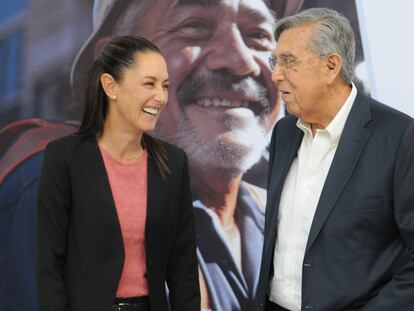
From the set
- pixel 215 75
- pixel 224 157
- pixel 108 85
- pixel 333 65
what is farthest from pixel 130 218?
pixel 215 75

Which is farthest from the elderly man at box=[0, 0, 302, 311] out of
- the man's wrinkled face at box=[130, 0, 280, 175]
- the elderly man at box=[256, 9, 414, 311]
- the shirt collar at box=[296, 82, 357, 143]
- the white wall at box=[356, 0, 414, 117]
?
the shirt collar at box=[296, 82, 357, 143]

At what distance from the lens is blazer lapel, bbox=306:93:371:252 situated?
6.24 ft

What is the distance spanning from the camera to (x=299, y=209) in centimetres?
200

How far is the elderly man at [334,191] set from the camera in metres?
1.87

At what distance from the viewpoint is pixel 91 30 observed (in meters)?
3.14

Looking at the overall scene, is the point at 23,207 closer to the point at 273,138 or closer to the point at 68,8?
the point at 68,8

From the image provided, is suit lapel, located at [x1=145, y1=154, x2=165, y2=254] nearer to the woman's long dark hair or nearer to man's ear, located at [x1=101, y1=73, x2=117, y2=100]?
the woman's long dark hair

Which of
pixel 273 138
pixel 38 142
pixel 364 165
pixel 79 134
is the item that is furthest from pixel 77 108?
pixel 364 165

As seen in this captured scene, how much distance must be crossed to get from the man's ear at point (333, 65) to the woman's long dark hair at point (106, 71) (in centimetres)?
57

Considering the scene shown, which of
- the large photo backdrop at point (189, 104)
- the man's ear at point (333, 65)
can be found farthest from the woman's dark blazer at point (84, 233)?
the large photo backdrop at point (189, 104)

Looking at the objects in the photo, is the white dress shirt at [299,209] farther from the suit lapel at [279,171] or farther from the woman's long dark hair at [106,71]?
the woman's long dark hair at [106,71]

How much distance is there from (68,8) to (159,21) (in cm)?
44

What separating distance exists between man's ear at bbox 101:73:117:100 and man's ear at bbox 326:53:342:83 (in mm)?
699

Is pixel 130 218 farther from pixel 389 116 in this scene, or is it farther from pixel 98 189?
pixel 389 116
